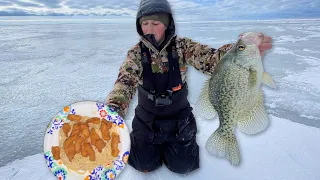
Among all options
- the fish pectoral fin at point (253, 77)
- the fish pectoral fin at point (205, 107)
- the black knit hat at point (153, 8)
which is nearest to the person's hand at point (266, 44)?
the fish pectoral fin at point (253, 77)

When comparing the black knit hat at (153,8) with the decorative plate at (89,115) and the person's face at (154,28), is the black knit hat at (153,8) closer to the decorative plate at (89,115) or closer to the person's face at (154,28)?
the person's face at (154,28)

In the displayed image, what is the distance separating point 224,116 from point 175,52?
1035mm

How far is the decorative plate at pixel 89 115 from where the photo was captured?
2104 millimetres

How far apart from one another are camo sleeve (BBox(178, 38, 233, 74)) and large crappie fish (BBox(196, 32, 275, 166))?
0.60m

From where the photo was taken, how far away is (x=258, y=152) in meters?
2.86

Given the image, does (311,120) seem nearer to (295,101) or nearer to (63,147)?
(295,101)

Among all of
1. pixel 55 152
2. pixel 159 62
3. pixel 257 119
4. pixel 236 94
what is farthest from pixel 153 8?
pixel 55 152

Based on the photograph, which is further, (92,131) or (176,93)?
(176,93)

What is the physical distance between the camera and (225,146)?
1.98m

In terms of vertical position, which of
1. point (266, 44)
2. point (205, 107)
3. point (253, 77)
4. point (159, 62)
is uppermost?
point (266, 44)

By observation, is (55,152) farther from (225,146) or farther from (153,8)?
(153,8)

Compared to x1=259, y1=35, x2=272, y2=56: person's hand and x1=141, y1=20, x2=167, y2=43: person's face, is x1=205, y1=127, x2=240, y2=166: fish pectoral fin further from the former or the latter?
x1=141, y1=20, x2=167, y2=43: person's face

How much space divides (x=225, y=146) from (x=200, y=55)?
937 mm

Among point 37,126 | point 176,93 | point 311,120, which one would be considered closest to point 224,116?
point 176,93
